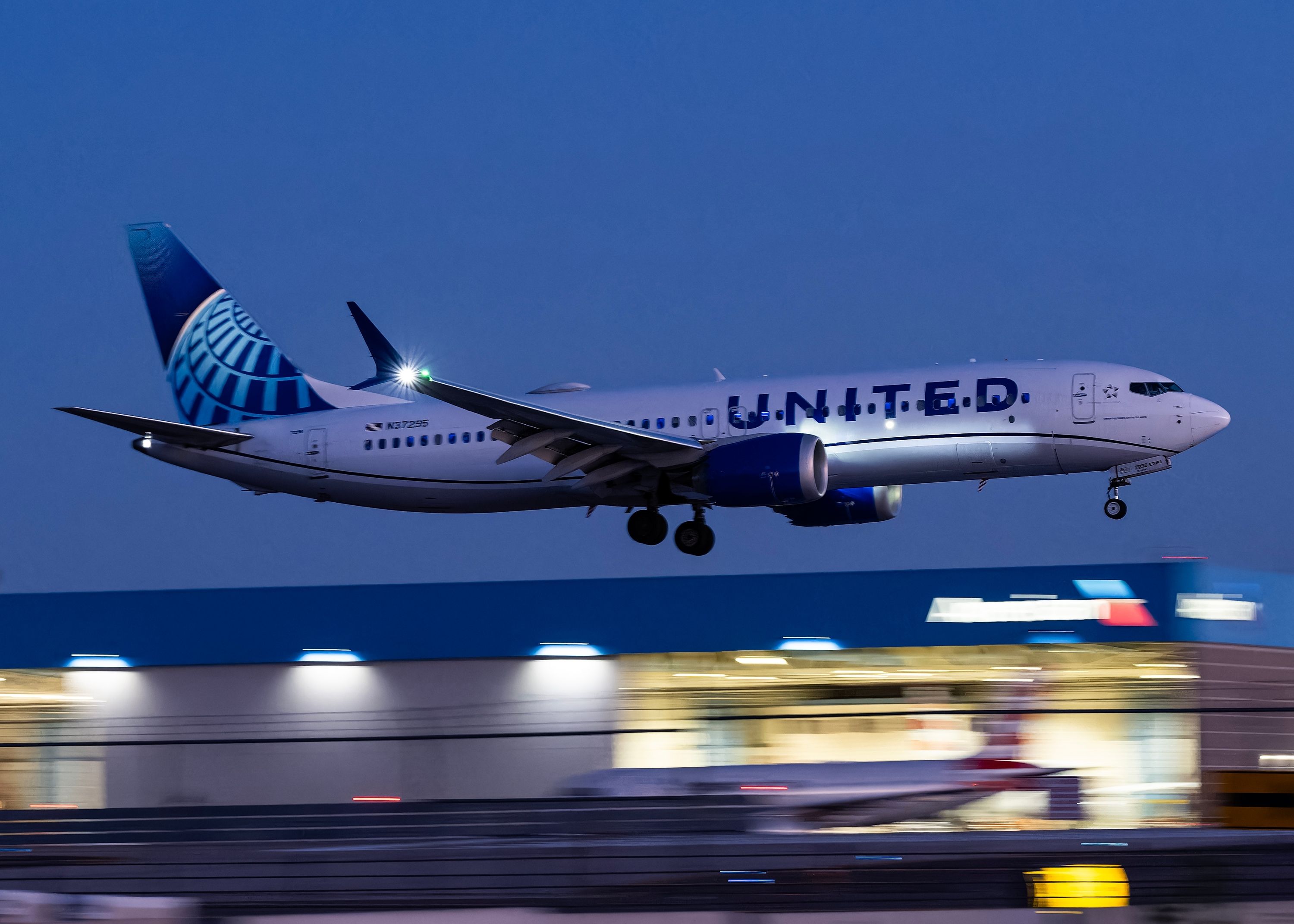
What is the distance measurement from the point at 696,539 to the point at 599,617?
600 cm

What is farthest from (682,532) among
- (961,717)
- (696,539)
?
(961,717)

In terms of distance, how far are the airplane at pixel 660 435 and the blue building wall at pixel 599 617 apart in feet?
9.79

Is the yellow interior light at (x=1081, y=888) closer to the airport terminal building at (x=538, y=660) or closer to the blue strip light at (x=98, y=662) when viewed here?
the airport terminal building at (x=538, y=660)

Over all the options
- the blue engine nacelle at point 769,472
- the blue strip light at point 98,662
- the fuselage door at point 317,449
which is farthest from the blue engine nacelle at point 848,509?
the blue strip light at point 98,662

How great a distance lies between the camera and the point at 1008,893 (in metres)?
11.7

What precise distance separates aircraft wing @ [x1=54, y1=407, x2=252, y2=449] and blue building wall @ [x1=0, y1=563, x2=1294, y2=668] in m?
5.02

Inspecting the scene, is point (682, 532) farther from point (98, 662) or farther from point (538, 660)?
point (98, 662)

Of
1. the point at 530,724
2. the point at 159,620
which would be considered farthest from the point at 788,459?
the point at 159,620

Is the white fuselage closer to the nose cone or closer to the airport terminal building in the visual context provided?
the nose cone

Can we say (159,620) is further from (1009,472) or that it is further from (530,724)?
(1009,472)

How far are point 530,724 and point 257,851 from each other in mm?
11538

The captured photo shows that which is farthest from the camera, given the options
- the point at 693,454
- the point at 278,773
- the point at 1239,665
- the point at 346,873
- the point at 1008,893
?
the point at 693,454

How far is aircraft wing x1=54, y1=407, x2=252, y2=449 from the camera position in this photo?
29.6 m

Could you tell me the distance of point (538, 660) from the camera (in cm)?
2381
